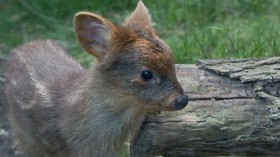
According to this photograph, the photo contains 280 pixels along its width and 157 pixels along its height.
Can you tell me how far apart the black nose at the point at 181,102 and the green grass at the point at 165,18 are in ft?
8.89

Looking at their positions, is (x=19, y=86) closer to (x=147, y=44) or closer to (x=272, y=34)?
(x=147, y=44)

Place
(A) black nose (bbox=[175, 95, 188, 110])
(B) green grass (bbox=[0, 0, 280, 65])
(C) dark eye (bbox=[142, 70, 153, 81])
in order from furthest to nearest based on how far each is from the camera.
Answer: (B) green grass (bbox=[0, 0, 280, 65]), (C) dark eye (bbox=[142, 70, 153, 81]), (A) black nose (bbox=[175, 95, 188, 110])

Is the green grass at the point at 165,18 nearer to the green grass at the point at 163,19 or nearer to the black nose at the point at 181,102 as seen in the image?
the green grass at the point at 163,19

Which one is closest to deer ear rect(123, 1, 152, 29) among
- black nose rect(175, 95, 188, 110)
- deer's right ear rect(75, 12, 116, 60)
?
deer's right ear rect(75, 12, 116, 60)

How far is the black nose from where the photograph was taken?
486 cm

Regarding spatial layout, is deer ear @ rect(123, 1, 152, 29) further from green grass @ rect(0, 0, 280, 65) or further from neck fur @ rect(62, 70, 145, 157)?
green grass @ rect(0, 0, 280, 65)

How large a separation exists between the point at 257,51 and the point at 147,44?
6.02ft

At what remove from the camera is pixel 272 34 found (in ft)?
23.3

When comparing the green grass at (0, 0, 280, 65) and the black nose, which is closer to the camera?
the black nose

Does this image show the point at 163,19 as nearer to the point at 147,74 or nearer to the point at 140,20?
the point at 140,20

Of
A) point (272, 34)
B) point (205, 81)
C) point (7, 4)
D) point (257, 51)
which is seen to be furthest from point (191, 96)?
point (7, 4)

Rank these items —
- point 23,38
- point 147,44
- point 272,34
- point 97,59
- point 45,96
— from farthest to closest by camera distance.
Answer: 1. point 23,38
2. point 272,34
3. point 45,96
4. point 97,59
5. point 147,44

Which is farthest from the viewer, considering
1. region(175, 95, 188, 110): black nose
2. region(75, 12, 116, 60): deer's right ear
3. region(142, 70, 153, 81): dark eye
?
region(75, 12, 116, 60): deer's right ear

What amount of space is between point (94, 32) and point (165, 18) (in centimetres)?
329
